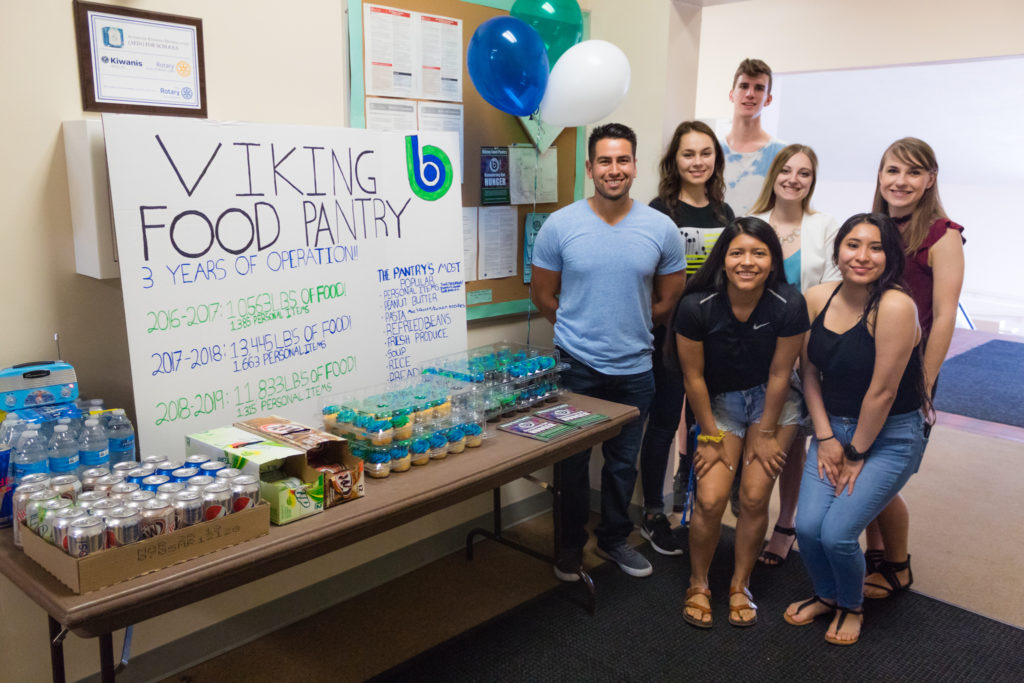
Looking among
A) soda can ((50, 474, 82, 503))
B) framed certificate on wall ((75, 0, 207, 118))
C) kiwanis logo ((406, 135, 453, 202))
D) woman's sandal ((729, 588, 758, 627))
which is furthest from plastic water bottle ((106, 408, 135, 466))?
woman's sandal ((729, 588, 758, 627))

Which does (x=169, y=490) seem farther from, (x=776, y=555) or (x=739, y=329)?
(x=776, y=555)

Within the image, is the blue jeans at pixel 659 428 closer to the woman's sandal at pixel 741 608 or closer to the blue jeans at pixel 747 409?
the blue jeans at pixel 747 409

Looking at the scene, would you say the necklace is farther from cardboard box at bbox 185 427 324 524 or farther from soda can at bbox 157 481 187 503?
soda can at bbox 157 481 187 503

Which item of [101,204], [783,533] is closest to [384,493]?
[101,204]

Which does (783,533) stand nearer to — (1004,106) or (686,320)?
(686,320)

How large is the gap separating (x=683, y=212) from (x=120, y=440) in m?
2.15

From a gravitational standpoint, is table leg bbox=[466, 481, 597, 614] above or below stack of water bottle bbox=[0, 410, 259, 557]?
below

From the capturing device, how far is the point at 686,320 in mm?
2582

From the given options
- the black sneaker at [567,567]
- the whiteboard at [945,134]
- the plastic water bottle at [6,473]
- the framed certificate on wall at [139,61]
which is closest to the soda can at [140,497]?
the plastic water bottle at [6,473]

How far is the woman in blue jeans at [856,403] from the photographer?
7.82 ft

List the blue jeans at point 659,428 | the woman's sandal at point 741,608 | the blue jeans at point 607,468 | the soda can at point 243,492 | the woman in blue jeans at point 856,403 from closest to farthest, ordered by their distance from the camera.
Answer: the soda can at point 243,492 < the woman in blue jeans at point 856,403 < the woman's sandal at point 741,608 < the blue jeans at point 607,468 < the blue jeans at point 659,428

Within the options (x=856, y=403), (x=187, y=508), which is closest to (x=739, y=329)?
(x=856, y=403)

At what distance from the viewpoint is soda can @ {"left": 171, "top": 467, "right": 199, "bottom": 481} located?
1.64 metres

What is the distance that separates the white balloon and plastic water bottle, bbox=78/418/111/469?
185cm
